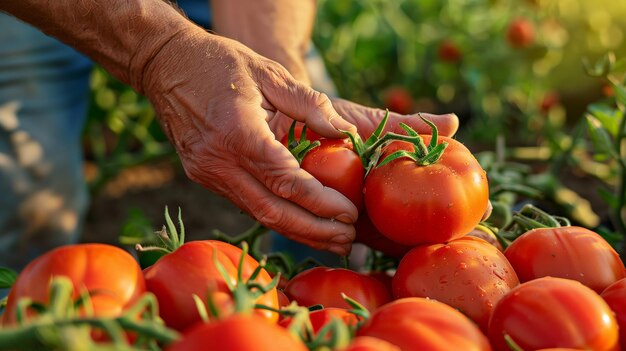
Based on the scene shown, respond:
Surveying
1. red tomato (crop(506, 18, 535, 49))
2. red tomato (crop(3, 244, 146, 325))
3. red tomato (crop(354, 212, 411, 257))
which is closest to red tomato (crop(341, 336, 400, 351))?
red tomato (crop(3, 244, 146, 325))

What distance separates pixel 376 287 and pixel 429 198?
21 cm

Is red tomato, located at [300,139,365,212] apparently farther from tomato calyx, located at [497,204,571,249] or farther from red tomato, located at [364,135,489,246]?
tomato calyx, located at [497,204,571,249]

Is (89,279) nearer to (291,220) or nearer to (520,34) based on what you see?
(291,220)

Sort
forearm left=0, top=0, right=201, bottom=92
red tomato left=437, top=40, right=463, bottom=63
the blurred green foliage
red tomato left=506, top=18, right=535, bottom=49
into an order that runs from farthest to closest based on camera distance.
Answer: red tomato left=437, top=40, right=463, bottom=63, red tomato left=506, top=18, right=535, bottom=49, the blurred green foliage, forearm left=0, top=0, right=201, bottom=92

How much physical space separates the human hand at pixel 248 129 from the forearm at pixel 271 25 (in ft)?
1.69

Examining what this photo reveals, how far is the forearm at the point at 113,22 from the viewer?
1680 millimetres

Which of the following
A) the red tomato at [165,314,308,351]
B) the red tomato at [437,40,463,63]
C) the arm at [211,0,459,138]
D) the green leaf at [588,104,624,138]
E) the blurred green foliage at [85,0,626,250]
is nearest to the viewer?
the red tomato at [165,314,308,351]

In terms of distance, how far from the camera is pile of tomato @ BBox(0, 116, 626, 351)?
0.86 m

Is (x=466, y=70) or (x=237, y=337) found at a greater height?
(x=237, y=337)

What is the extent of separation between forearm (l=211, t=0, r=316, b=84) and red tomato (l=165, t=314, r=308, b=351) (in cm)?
136

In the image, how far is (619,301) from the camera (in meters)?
1.18

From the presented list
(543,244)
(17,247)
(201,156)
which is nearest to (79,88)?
(17,247)

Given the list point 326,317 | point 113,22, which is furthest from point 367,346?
point 113,22

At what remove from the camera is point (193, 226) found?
11.9ft
